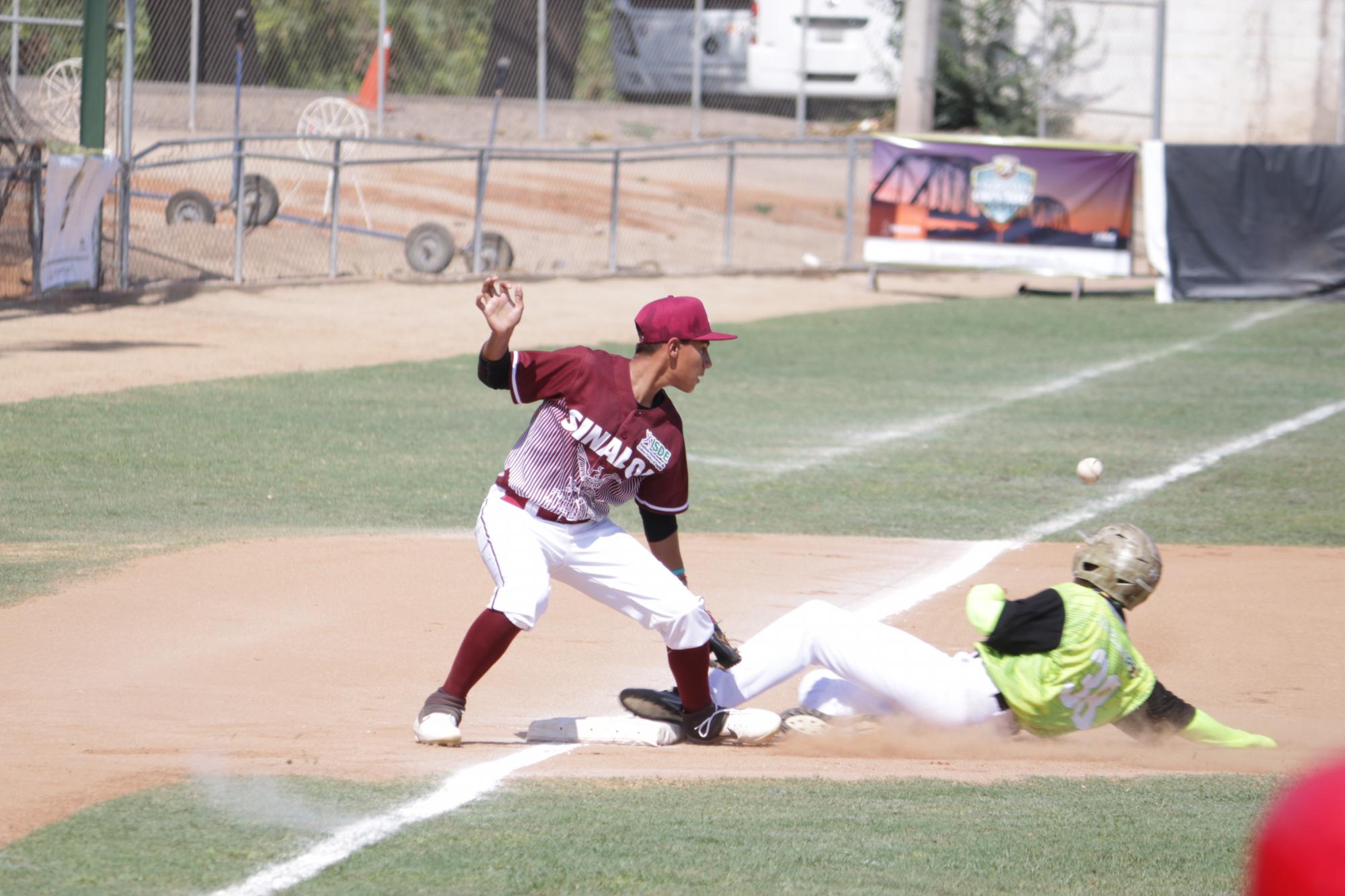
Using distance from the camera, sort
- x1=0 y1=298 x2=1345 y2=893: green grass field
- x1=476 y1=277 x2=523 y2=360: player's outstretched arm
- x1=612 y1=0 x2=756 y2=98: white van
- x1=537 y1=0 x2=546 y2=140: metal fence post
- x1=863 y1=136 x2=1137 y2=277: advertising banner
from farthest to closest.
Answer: x1=612 y1=0 x2=756 y2=98: white van, x1=537 y1=0 x2=546 y2=140: metal fence post, x1=863 y1=136 x2=1137 y2=277: advertising banner, x1=476 y1=277 x2=523 y2=360: player's outstretched arm, x1=0 y1=298 x2=1345 y2=893: green grass field

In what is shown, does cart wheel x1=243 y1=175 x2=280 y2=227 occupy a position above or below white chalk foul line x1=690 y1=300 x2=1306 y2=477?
above

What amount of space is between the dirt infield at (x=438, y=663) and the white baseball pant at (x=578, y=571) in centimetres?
47

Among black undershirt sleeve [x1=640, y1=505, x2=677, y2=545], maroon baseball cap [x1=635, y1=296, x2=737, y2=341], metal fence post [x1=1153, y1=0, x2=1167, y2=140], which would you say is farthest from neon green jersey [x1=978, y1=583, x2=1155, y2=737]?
metal fence post [x1=1153, y1=0, x2=1167, y2=140]

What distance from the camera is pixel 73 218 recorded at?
17125 mm

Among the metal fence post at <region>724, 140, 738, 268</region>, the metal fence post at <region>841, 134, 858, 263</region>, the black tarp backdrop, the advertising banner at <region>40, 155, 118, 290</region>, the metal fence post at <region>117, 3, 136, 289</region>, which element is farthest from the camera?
the metal fence post at <region>841, 134, 858, 263</region>

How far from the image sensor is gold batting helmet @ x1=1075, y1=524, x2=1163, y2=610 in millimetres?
5203

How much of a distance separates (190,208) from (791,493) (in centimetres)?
1313

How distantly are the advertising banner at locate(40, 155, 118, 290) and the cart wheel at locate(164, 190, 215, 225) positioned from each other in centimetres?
275

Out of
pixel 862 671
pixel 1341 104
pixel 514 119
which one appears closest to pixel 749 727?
pixel 862 671

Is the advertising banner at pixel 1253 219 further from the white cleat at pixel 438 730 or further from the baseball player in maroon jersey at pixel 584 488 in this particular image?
the white cleat at pixel 438 730

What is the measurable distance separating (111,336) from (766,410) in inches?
274

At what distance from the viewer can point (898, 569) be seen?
8328 millimetres

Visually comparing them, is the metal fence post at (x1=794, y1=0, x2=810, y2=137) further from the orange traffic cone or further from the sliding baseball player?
the sliding baseball player

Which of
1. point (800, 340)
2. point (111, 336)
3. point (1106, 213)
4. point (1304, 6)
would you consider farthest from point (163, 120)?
point (1304, 6)
